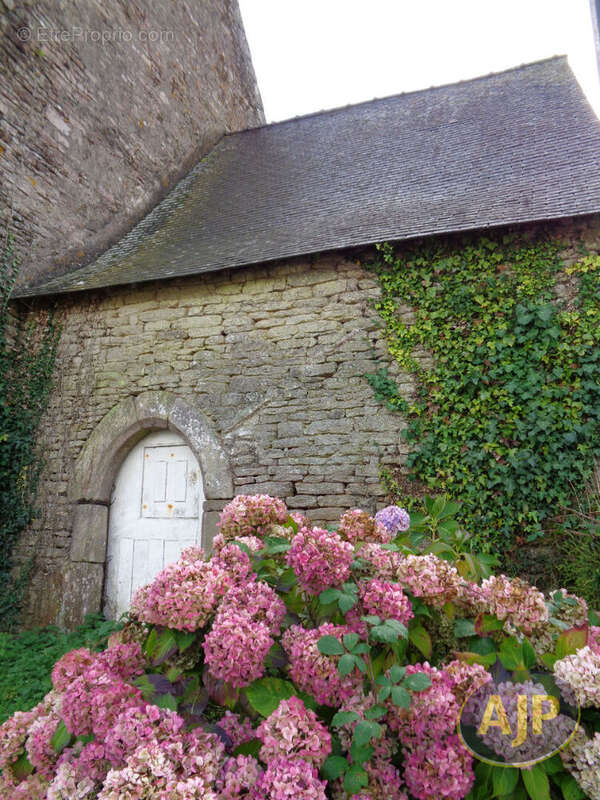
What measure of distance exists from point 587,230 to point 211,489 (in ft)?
14.5

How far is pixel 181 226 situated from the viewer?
6.97m

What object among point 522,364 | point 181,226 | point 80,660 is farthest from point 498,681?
point 181,226

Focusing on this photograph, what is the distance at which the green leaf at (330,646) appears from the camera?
115 centimetres

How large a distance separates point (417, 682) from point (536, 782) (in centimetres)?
30

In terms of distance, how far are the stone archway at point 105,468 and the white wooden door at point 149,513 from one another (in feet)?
0.39

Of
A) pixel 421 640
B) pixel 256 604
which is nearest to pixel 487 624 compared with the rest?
pixel 421 640

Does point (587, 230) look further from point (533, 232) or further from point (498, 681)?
point (498, 681)

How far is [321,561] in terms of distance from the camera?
1.31 m

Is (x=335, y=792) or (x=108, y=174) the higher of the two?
(x=108, y=174)

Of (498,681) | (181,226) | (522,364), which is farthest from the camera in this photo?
(181,226)

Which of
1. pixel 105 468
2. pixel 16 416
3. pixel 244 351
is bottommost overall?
pixel 105 468

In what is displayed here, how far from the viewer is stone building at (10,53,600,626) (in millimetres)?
4781

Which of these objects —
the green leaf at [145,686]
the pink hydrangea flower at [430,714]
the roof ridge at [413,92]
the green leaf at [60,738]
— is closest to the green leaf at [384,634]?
the pink hydrangea flower at [430,714]

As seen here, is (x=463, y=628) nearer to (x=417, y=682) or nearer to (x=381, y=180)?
(x=417, y=682)
